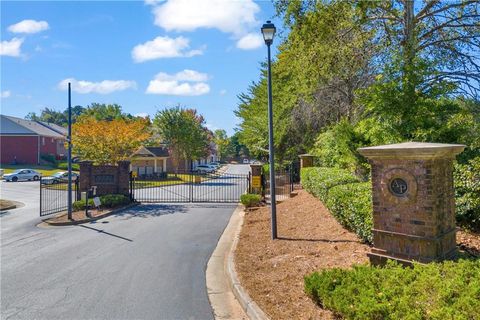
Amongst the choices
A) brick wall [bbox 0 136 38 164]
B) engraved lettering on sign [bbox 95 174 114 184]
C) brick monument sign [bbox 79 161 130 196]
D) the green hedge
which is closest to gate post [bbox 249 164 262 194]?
brick monument sign [bbox 79 161 130 196]

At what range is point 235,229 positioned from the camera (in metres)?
11.6

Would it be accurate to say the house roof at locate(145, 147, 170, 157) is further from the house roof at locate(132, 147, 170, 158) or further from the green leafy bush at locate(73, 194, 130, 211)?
the green leafy bush at locate(73, 194, 130, 211)

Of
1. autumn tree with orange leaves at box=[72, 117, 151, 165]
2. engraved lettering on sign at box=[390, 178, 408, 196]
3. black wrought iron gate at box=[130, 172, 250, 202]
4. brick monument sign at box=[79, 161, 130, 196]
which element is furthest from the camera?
autumn tree with orange leaves at box=[72, 117, 151, 165]

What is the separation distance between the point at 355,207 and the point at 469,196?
2.09 meters

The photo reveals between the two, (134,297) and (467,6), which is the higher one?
(467,6)

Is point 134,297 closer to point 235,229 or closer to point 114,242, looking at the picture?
point 114,242

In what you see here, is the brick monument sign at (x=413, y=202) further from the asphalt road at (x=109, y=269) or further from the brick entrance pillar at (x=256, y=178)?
the brick entrance pillar at (x=256, y=178)

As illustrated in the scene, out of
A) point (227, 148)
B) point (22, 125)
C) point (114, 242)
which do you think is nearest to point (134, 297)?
point (114, 242)

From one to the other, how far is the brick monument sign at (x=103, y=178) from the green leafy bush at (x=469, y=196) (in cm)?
1529

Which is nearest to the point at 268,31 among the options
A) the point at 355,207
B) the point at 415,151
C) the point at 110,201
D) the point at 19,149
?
the point at 355,207

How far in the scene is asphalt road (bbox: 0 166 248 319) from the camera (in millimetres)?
5586

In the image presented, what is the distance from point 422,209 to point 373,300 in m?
1.91

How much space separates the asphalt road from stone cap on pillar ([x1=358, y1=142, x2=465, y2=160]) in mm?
3446

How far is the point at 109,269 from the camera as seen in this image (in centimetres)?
761
